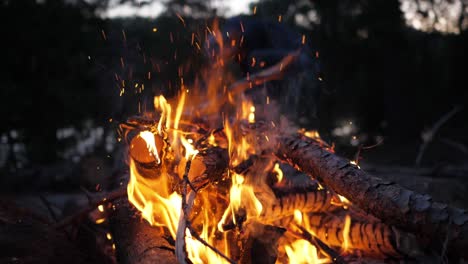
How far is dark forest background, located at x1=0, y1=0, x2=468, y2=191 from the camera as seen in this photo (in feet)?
24.2

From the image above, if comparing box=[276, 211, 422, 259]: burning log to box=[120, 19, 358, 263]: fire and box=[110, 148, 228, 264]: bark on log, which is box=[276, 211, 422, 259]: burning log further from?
box=[110, 148, 228, 264]: bark on log

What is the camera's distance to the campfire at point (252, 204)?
7.59 ft

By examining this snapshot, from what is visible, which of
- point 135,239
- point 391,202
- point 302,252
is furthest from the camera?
point 302,252

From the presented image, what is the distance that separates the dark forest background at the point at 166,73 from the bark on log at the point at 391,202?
12.9ft

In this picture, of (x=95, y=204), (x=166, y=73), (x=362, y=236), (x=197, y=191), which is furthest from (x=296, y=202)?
(x=166, y=73)

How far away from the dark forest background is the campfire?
132 inches

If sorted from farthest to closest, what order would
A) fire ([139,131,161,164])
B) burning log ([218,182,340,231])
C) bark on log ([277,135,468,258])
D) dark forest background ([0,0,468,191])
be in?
1. dark forest background ([0,0,468,191])
2. burning log ([218,182,340,231])
3. fire ([139,131,161,164])
4. bark on log ([277,135,468,258])

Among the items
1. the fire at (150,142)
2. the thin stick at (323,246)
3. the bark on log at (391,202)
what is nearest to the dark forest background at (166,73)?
the fire at (150,142)

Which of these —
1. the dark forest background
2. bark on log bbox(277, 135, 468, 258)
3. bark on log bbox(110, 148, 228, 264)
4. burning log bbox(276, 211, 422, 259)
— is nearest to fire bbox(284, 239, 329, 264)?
burning log bbox(276, 211, 422, 259)

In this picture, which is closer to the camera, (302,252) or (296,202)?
(302,252)

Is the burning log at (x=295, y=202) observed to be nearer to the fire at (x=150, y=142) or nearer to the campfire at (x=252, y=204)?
the campfire at (x=252, y=204)

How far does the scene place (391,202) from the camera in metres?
2.27

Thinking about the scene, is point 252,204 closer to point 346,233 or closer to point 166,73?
point 346,233

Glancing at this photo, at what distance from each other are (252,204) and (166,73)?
5596mm
